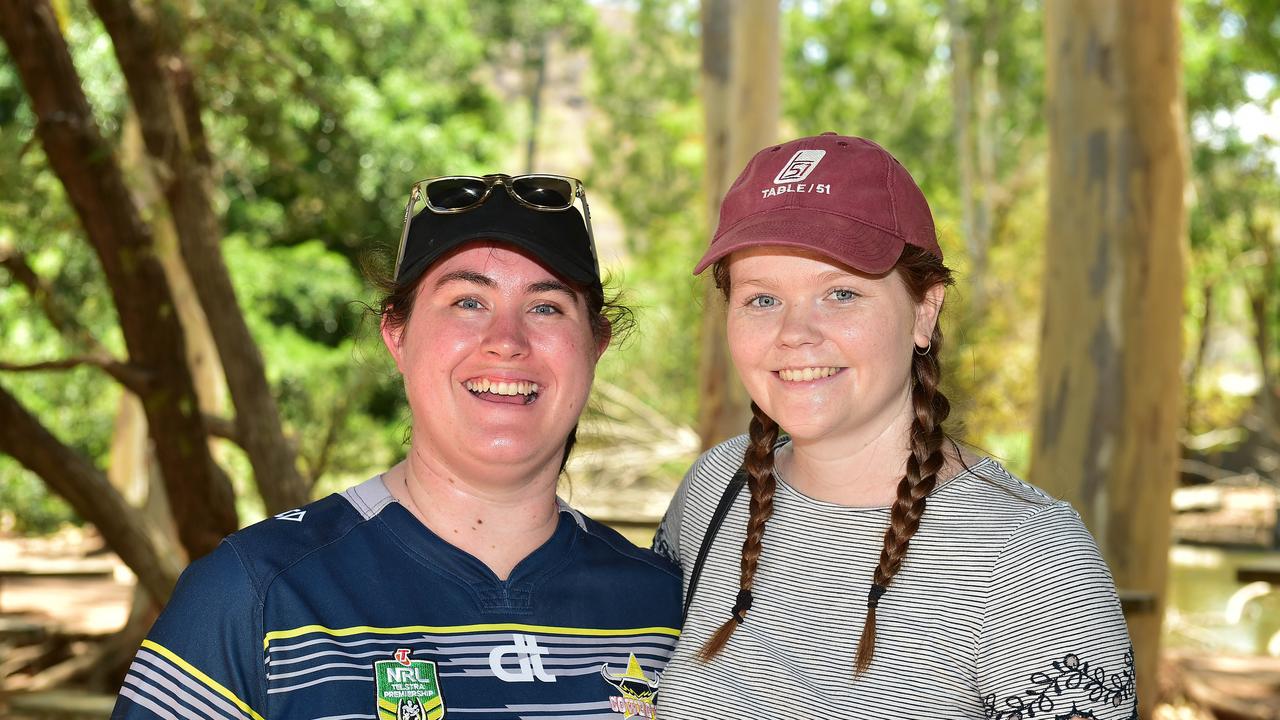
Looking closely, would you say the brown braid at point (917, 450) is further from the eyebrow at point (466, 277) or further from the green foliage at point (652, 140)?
the green foliage at point (652, 140)

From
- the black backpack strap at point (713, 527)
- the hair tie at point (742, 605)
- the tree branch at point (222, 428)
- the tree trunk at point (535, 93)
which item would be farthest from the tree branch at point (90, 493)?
the tree trunk at point (535, 93)

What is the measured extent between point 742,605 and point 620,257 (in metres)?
1.04

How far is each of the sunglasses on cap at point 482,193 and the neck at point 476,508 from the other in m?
0.31

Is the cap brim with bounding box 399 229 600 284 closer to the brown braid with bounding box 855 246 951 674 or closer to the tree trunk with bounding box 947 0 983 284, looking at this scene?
the brown braid with bounding box 855 246 951 674

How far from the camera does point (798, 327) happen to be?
1837mm

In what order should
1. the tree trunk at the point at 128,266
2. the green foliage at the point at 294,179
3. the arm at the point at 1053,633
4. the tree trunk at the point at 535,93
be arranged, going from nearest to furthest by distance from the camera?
the arm at the point at 1053,633 < the tree trunk at the point at 128,266 < the green foliage at the point at 294,179 < the tree trunk at the point at 535,93

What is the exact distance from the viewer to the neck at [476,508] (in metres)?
1.92

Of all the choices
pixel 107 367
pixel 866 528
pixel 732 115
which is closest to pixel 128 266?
pixel 107 367

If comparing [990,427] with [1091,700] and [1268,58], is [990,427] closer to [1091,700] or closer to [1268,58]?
[1268,58]

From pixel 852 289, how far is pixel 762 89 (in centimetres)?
605

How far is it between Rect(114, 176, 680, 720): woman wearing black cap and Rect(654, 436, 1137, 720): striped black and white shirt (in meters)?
0.15

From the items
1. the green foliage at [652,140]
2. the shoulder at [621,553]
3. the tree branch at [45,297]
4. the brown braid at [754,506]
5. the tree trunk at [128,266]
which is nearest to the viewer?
the brown braid at [754,506]

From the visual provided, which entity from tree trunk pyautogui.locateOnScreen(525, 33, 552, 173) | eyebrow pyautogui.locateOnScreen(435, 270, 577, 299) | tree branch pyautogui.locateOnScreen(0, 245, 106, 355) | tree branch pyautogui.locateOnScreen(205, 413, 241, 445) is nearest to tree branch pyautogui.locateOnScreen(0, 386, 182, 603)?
tree branch pyautogui.locateOnScreen(0, 245, 106, 355)

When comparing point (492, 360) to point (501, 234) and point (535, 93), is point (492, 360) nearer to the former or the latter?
point (501, 234)
